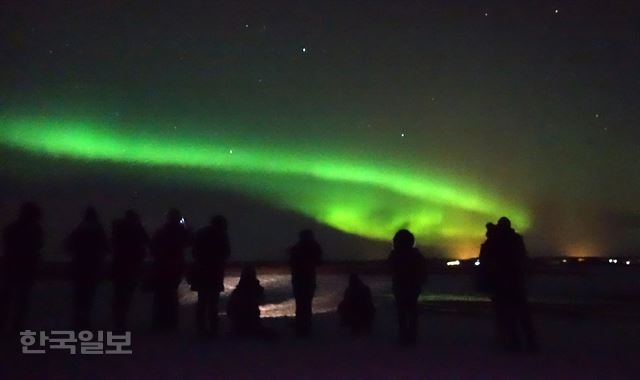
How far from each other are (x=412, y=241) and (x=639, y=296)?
14579mm

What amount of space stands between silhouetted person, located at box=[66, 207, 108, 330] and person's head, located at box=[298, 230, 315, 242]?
3.19 m

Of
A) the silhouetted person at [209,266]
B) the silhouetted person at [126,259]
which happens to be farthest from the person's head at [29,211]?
the silhouetted person at [209,266]

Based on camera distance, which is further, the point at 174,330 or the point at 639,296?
the point at 639,296

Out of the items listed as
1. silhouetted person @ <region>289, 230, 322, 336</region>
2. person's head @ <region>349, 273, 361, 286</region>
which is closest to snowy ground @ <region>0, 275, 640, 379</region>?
silhouetted person @ <region>289, 230, 322, 336</region>

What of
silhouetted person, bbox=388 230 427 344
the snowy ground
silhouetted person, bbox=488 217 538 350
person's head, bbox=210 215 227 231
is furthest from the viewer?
person's head, bbox=210 215 227 231

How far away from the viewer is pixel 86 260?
11.0 m

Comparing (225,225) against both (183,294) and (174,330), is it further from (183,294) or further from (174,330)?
(183,294)

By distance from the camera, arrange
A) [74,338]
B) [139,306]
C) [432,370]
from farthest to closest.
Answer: [139,306] → [74,338] → [432,370]

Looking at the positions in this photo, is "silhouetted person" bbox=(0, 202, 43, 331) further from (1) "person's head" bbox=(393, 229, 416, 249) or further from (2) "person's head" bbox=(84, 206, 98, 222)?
(1) "person's head" bbox=(393, 229, 416, 249)

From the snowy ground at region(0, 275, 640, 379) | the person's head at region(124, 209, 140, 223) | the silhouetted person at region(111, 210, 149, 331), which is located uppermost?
the person's head at region(124, 209, 140, 223)

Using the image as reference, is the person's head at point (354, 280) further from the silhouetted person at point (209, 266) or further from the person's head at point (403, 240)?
the silhouetted person at point (209, 266)

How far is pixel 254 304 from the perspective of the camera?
11.5 m

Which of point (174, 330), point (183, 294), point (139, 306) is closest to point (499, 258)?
point (174, 330)

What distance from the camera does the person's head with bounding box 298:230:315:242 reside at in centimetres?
1182
